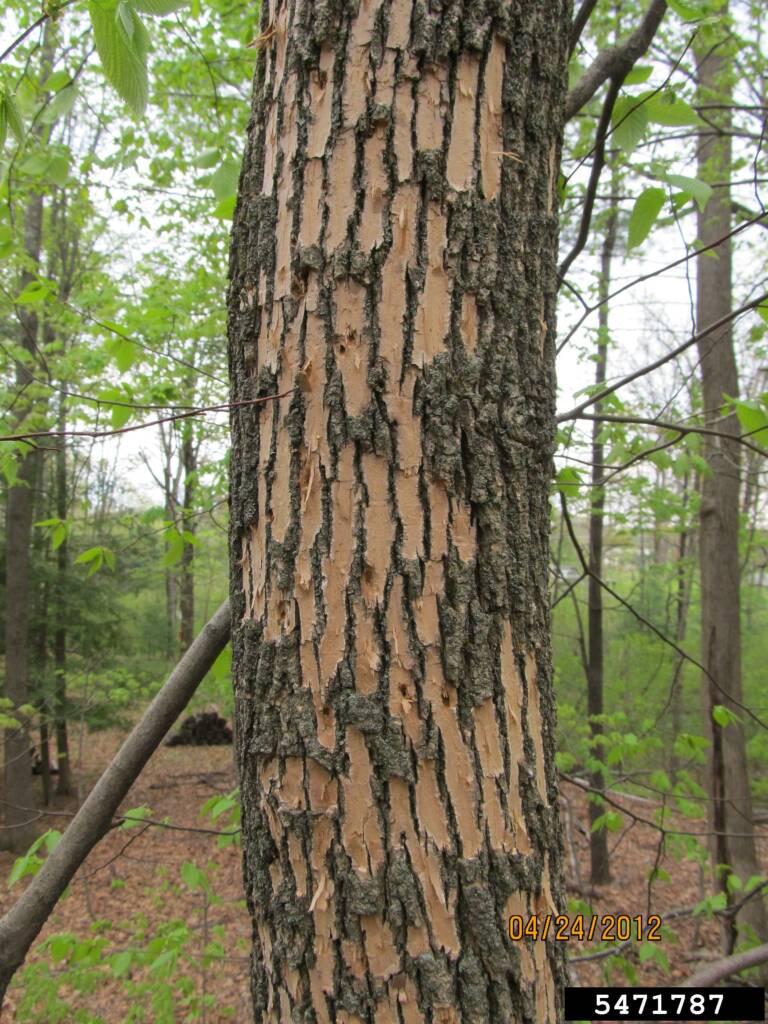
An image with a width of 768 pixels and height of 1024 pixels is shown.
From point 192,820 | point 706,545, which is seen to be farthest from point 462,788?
point 192,820

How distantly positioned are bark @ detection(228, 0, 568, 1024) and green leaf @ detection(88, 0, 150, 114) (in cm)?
31

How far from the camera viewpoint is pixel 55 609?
8531mm

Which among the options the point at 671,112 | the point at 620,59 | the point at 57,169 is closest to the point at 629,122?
the point at 671,112

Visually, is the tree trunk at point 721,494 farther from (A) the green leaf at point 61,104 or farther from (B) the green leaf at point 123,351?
(A) the green leaf at point 61,104

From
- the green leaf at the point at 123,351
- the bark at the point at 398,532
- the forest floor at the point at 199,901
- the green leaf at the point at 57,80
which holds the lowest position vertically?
the forest floor at the point at 199,901

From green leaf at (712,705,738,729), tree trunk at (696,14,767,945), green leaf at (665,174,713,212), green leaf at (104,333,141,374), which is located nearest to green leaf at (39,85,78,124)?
green leaf at (104,333,141,374)

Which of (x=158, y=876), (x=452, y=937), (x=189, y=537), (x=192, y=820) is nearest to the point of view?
(x=452, y=937)

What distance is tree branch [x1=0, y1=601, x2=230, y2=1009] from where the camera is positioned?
1326 mm

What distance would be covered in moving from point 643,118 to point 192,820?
8.74m

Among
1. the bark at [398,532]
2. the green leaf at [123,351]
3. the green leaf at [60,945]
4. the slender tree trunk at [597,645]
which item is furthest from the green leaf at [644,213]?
the slender tree trunk at [597,645]

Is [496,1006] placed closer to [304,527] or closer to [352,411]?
[304,527]

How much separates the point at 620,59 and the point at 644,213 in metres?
0.43

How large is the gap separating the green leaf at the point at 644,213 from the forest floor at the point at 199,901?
103 inches

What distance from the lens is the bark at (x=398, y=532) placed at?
0.82 meters
